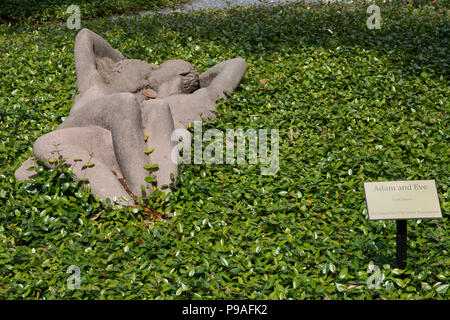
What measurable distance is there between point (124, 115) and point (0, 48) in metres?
3.69

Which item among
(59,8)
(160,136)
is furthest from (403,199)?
(59,8)

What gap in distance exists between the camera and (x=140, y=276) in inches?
110

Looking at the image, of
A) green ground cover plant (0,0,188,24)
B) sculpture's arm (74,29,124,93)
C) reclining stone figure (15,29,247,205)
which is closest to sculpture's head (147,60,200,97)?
reclining stone figure (15,29,247,205)

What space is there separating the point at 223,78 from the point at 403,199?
2696 mm

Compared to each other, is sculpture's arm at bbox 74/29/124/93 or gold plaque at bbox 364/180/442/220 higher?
sculpture's arm at bbox 74/29/124/93

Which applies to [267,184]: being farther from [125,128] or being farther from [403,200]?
[403,200]

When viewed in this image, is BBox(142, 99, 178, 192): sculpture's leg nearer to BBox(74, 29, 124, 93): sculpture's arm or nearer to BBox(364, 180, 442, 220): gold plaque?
BBox(74, 29, 124, 93): sculpture's arm

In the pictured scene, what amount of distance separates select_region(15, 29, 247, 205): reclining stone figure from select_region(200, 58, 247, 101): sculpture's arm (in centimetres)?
2

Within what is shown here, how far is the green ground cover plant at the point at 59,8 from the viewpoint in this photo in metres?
8.53

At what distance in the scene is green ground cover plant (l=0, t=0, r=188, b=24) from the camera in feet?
28.0

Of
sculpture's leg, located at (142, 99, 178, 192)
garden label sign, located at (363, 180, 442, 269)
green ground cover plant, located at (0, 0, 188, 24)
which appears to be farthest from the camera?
green ground cover plant, located at (0, 0, 188, 24)

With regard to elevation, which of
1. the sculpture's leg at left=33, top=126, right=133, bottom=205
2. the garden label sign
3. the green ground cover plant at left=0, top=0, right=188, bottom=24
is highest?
the green ground cover plant at left=0, top=0, right=188, bottom=24

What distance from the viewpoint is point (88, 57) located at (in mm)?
4504

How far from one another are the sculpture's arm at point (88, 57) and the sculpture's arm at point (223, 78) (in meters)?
0.99
